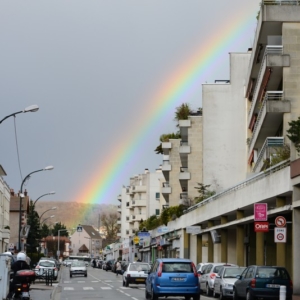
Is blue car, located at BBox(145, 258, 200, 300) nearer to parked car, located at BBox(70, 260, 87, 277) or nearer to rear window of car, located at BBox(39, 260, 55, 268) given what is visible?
rear window of car, located at BBox(39, 260, 55, 268)

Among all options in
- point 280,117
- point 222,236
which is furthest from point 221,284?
point 222,236

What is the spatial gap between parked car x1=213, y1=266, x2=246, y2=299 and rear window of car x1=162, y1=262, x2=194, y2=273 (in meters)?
3.75

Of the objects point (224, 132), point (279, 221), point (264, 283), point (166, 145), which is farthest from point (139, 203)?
point (264, 283)

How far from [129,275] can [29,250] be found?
2513 inches

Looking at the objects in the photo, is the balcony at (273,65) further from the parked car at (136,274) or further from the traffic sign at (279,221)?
the traffic sign at (279,221)

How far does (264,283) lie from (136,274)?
21830mm

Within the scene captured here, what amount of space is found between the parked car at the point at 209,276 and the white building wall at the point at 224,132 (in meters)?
36.8

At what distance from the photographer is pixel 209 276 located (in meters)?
38.5

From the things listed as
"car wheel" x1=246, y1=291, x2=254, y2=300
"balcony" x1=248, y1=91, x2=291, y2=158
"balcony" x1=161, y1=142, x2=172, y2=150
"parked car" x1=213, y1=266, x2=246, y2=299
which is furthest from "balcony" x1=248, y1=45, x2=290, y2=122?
"balcony" x1=161, y1=142, x2=172, y2=150

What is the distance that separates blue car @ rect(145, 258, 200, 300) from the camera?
30391 mm

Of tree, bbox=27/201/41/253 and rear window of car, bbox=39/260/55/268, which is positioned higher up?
tree, bbox=27/201/41/253

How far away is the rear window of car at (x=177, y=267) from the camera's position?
3086cm

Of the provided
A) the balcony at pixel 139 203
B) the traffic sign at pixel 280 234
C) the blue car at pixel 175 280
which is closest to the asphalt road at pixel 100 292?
the blue car at pixel 175 280

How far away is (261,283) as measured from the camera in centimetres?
2888
